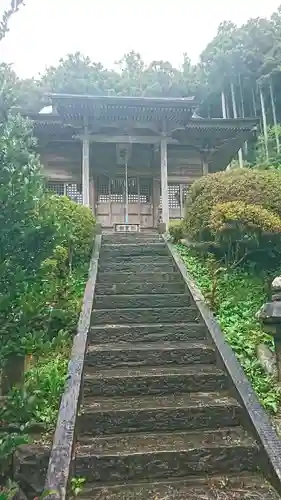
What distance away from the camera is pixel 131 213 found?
53.4 feet

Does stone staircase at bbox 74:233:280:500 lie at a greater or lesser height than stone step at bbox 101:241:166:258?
lesser

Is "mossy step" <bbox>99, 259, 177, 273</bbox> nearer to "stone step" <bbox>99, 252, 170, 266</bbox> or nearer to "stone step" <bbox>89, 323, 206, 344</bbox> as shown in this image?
"stone step" <bbox>99, 252, 170, 266</bbox>

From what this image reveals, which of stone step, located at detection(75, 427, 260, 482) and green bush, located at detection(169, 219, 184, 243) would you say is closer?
stone step, located at detection(75, 427, 260, 482)

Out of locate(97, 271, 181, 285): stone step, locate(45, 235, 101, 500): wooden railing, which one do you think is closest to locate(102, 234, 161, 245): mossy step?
locate(97, 271, 181, 285): stone step

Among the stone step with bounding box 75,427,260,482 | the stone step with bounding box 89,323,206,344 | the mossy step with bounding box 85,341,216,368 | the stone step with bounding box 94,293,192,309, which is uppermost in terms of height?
the stone step with bounding box 94,293,192,309

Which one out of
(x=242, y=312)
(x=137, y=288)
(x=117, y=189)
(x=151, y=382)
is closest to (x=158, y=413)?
(x=151, y=382)

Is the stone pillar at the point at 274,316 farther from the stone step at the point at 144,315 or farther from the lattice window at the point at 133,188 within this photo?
the lattice window at the point at 133,188

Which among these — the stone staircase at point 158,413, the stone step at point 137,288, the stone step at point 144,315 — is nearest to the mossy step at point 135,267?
the stone step at point 137,288

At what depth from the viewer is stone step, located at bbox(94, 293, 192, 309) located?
675cm

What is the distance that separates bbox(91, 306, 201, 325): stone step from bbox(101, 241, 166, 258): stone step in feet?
8.72

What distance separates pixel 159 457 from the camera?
12.6 ft

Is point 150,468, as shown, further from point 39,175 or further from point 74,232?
point 74,232

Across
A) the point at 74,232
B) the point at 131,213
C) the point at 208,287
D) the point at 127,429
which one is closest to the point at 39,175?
the point at 127,429

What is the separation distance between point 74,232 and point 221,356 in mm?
4538
